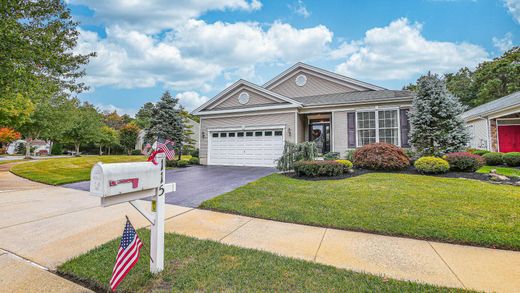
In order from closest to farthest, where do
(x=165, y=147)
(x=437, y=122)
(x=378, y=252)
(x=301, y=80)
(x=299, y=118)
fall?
(x=165, y=147) → (x=378, y=252) → (x=437, y=122) → (x=299, y=118) → (x=301, y=80)

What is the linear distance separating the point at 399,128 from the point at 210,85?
48.1ft

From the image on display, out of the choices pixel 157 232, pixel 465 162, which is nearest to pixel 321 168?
pixel 465 162

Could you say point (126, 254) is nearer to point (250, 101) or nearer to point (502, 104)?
point (250, 101)

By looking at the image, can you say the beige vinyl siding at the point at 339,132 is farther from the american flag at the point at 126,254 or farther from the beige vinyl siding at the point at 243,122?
the american flag at the point at 126,254

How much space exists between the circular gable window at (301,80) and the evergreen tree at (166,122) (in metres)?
8.43

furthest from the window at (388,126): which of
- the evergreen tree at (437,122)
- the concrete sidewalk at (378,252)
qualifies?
the concrete sidewalk at (378,252)

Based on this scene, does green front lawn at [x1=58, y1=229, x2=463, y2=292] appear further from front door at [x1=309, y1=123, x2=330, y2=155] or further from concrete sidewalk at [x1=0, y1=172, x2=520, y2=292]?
front door at [x1=309, y1=123, x2=330, y2=155]

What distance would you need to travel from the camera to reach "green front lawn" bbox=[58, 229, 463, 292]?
233 centimetres

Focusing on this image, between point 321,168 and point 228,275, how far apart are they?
22.2 ft

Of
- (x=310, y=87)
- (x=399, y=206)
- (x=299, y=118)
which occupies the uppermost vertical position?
(x=310, y=87)

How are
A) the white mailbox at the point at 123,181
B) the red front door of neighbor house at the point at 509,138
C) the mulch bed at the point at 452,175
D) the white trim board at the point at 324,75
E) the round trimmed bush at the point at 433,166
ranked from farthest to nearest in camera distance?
1. the white trim board at the point at 324,75
2. the red front door of neighbor house at the point at 509,138
3. the round trimmed bush at the point at 433,166
4. the mulch bed at the point at 452,175
5. the white mailbox at the point at 123,181

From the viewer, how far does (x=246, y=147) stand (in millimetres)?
13250

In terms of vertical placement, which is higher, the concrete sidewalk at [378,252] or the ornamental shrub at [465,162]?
the ornamental shrub at [465,162]

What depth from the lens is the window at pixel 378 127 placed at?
11391mm
